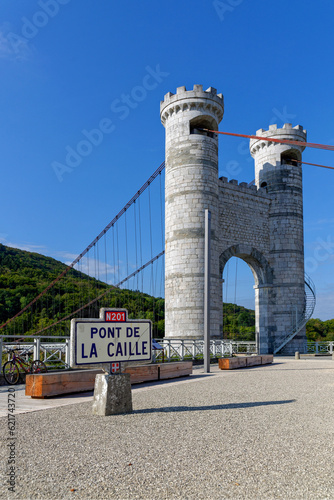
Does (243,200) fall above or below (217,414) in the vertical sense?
above

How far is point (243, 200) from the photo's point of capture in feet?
89.6

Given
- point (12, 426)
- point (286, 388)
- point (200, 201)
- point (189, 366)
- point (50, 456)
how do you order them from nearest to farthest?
point (50, 456) → point (12, 426) → point (286, 388) → point (189, 366) → point (200, 201)

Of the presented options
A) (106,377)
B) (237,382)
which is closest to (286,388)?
(237,382)

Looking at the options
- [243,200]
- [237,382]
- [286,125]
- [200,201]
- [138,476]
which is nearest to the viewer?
[138,476]

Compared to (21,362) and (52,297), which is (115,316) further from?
(52,297)

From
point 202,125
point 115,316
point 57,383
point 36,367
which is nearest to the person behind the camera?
point 115,316

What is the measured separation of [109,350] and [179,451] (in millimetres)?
2653

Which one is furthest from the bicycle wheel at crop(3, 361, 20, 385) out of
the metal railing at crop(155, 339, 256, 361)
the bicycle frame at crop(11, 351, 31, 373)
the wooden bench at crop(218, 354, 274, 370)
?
the metal railing at crop(155, 339, 256, 361)

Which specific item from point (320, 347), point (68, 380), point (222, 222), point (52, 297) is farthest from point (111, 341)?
point (52, 297)

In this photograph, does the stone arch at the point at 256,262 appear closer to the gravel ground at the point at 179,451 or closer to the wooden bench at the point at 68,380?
the wooden bench at the point at 68,380

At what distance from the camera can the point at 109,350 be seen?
6.85 m

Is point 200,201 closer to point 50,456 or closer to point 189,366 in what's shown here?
point 189,366

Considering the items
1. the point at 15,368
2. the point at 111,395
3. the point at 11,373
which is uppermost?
the point at 111,395

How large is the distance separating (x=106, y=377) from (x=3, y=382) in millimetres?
4797
